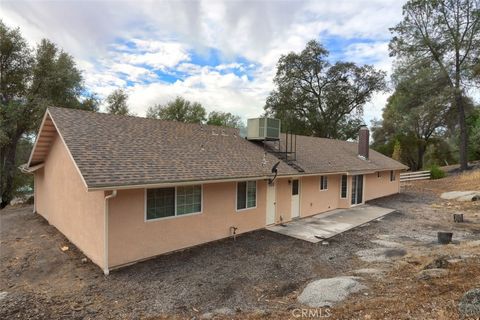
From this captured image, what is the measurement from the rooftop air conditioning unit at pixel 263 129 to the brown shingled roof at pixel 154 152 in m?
0.58

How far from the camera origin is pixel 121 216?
24.7 feet

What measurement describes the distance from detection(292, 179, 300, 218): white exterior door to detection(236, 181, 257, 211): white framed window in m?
2.70

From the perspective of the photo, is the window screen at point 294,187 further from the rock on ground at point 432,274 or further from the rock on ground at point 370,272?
the rock on ground at point 432,274

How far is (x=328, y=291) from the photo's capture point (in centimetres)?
573

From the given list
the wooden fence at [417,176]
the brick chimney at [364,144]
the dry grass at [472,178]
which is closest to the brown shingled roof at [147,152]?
the brick chimney at [364,144]

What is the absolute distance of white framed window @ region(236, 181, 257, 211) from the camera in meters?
10.8

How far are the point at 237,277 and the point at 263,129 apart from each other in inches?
350

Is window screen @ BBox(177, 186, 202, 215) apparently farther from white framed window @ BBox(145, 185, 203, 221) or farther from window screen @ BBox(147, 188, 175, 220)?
window screen @ BBox(147, 188, 175, 220)

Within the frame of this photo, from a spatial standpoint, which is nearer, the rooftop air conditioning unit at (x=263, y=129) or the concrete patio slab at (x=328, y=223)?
the concrete patio slab at (x=328, y=223)

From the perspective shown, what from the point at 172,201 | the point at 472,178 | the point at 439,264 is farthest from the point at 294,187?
the point at 472,178

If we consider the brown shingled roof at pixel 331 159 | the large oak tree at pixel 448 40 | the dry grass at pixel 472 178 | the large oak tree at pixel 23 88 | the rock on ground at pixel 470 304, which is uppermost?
the large oak tree at pixel 448 40

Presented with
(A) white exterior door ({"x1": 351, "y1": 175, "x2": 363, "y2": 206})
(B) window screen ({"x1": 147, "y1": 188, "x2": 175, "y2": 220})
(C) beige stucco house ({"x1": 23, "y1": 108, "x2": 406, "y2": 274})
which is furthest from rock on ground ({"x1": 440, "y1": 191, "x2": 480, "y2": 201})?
(B) window screen ({"x1": 147, "y1": 188, "x2": 175, "y2": 220})

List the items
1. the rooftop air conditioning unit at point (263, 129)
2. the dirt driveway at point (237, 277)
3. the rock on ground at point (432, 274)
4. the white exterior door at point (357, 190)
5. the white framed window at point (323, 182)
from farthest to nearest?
the white exterior door at point (357, 190) < the white framed window at point (323, 182) < the rooftop air conditioning unit at point (263, 129) < the rock on ground at point (432, 274) < the dirt driveway at point (237, 277)

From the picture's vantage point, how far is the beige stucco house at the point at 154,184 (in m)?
7.52
